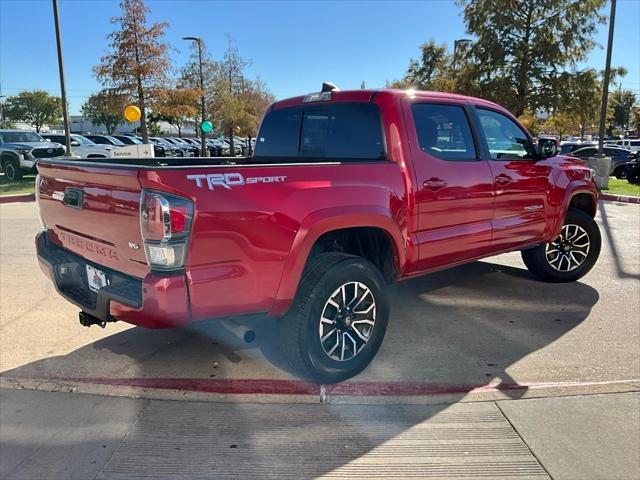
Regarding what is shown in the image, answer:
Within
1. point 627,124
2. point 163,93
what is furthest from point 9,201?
point 627,124

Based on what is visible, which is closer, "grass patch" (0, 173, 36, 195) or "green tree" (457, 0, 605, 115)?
"grass patch" (0, 173, 36, 195)

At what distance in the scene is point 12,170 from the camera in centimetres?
1844

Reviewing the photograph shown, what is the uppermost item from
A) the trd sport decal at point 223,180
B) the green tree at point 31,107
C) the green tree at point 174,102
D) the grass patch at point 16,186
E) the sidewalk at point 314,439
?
the green tree at point 31,107

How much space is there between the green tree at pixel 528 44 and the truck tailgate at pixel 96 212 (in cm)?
1995

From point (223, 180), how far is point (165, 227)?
0.40 m

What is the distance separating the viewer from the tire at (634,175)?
58.9 feet


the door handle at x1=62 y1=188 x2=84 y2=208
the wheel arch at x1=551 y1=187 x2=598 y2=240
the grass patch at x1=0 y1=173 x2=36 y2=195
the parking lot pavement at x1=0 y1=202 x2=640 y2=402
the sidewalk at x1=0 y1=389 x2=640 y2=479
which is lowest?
the sidewalk at x1=0 y1=389 x2=640 y2=479

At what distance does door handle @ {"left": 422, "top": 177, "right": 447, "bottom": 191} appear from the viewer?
391cm

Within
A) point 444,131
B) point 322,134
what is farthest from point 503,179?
point 322,134

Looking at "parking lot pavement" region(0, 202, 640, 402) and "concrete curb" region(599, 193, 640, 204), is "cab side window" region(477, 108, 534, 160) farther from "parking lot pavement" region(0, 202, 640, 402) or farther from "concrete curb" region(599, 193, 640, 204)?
"concrete curb" region(599, 193, 640, 204)

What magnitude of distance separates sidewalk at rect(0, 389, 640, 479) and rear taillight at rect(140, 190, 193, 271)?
1.04 metres

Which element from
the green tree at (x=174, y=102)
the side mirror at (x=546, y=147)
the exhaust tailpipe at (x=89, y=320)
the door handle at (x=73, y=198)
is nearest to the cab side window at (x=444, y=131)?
the side mirror at (x=546, y=147)

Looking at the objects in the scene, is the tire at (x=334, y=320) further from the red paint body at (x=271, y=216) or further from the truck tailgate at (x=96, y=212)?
the truck tailgate at (x=96, y=212)

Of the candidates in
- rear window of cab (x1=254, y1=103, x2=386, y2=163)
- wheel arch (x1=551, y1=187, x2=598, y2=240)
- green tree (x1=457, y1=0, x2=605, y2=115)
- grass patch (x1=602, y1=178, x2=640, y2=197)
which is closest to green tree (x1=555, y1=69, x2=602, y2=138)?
green tree (x1=457, y1=0, x2=605, y2=115)
